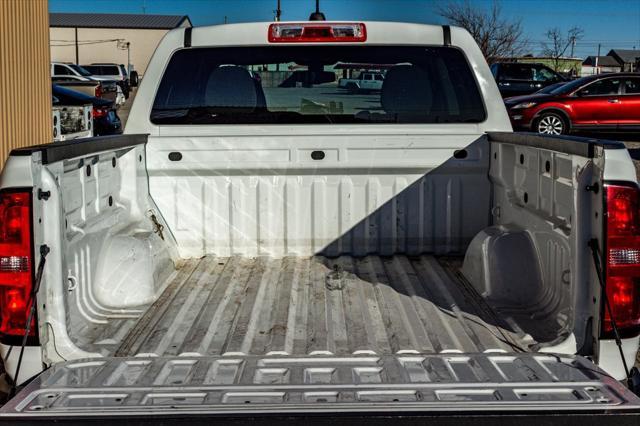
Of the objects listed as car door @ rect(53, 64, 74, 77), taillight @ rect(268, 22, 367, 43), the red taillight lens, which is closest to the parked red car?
the red taillight lens

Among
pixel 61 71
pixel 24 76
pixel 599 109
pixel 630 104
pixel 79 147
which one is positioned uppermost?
pixel 61 71

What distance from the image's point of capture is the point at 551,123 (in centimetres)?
2055

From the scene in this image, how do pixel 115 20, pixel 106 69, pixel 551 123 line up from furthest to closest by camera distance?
pixel 115 20
pixel 106 69
pixel 551 123

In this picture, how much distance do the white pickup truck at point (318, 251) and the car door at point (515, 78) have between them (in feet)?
75.6

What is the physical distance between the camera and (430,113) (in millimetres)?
4645

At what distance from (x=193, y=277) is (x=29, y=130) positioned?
933cm

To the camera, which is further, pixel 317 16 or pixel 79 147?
pixel 317 16

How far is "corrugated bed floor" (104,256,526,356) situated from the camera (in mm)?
3420

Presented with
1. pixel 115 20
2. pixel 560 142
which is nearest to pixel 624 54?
pixel 115 20

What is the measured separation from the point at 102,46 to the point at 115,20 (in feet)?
22.6

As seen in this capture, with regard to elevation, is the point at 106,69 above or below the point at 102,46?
below

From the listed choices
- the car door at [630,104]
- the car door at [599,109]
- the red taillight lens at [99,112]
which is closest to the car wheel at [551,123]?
the car door at [599,109]

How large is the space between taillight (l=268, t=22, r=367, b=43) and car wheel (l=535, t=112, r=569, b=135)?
16.6 meters

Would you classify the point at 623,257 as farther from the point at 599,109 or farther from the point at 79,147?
the point at 599,109
